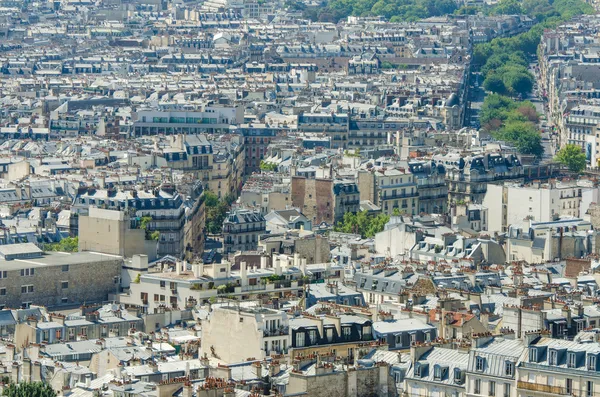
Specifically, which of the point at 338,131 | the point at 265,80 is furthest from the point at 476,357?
the point at 265,80

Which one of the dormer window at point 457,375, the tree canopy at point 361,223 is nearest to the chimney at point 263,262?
the tree canopy at point 361,223

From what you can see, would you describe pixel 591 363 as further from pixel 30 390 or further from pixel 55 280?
pixel 55 280

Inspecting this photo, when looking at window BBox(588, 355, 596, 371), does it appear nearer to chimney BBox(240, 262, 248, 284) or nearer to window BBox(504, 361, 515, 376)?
window BBox(504, 361, 515, 376)

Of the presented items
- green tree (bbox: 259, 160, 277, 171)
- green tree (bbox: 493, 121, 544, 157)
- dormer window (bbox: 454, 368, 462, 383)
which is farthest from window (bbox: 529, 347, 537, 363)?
green tree (bbox: 493, 121, 544, 157)

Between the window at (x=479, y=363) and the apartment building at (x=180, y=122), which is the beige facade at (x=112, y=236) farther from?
the apartment building at (x=180, y=122)

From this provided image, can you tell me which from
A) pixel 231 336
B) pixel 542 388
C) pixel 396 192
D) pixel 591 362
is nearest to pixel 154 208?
pixel 396 192

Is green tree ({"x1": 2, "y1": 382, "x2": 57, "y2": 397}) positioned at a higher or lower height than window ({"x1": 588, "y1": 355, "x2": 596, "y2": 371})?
lower
